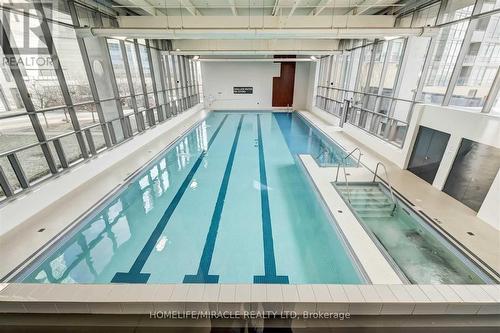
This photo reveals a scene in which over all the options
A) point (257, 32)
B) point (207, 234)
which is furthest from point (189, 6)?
point (207, 234)

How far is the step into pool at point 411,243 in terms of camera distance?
231 cm

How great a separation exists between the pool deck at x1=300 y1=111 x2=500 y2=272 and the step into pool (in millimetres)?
183

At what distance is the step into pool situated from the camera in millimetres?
2312

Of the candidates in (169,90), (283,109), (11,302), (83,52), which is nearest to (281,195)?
(11,302)

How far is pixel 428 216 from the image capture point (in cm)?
309

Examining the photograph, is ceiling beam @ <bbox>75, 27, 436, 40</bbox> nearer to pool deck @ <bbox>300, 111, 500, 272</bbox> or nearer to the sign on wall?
pool deck @ <bbox>300, 111, 500, 272</bbox>

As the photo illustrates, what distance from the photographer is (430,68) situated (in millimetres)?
4641

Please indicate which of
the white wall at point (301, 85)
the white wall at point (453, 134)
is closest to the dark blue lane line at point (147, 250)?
the white wall at point (453, 134)

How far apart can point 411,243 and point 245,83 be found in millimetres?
12750

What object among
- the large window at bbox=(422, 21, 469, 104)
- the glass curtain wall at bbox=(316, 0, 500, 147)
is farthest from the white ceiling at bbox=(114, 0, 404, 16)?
the large window at bbox=(422, 21, 469, 104)

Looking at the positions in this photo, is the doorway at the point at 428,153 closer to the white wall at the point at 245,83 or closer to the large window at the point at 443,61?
the large window at the point at 443,61

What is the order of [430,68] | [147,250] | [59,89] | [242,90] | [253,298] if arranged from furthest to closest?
[242,90] → [430,68] → [59,89] → [147,250] → [253,298]

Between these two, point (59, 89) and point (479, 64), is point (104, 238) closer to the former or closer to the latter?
point (59, 89)

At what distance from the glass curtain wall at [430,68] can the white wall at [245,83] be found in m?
5.59
